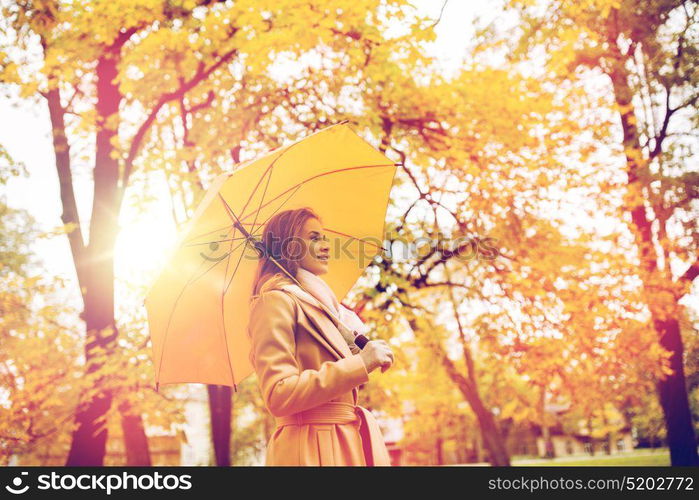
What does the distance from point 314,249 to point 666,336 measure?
9452mm

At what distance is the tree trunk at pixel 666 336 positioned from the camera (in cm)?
983

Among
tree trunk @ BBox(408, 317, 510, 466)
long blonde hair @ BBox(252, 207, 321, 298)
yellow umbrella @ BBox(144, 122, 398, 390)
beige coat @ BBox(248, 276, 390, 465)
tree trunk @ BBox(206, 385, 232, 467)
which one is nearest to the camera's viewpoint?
beige coat @ BBox(248, 276, 390, 465)

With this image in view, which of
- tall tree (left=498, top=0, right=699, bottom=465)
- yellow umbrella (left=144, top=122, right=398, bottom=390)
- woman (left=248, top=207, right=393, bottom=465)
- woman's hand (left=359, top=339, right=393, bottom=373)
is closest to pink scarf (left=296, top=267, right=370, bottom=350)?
woman (left=248, top=207, right=393, bottom=465)

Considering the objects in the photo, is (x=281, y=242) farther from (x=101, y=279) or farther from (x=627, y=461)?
(x=627, y=461)

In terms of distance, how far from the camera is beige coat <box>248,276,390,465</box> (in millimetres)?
2379

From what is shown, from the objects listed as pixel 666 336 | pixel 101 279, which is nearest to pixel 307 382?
pixel 101 279

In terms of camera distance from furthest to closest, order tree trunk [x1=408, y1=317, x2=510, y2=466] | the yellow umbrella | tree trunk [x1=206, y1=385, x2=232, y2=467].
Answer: tree trunk [x1=408, y1=317, x2=510, y2=466]
tree trunk [x1=206, y1=385, x2=232, y2=467]
the yellow umbrella

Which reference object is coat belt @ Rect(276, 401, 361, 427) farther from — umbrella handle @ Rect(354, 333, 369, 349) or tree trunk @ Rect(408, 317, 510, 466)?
tree trunk @ Rect(408, 317, 510, 466)

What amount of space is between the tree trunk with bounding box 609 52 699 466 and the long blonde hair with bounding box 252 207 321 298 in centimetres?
828

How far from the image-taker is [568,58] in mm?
8422

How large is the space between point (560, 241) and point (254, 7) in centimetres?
608

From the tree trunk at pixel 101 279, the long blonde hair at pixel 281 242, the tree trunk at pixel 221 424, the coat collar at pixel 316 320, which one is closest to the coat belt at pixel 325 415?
the coat collar at pixel 316 320

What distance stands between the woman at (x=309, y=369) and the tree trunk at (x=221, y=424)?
9.11 m

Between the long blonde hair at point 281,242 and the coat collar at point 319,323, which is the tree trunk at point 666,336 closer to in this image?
the long blonde hair at point 281,242
